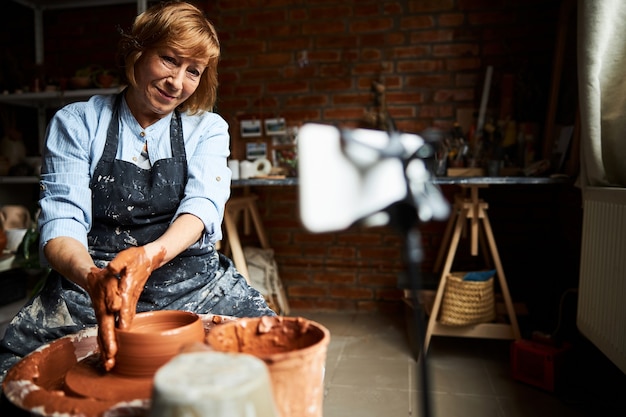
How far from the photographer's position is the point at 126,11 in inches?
135

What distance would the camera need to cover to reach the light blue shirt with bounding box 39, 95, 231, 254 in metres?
1.21

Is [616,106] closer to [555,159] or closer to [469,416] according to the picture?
[555,159]

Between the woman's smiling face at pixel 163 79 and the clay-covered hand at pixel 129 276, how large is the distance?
60 cm

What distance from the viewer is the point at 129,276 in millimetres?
830

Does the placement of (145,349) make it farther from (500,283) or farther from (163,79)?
(500,283)

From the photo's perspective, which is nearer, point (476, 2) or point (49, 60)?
point (476, 2)

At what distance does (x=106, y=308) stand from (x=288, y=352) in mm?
340

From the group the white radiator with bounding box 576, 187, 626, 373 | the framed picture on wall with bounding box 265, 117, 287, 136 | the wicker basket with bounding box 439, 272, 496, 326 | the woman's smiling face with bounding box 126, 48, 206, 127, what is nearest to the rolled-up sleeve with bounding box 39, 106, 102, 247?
the woman's smiling face with bounding box 126, 48, 206, 127

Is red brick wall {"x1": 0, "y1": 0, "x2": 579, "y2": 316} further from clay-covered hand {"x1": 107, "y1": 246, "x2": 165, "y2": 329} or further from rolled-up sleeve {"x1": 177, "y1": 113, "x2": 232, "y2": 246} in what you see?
clay-covered hand {"x1": 107, "y1": 246, "x2": 165, "y2": 329}

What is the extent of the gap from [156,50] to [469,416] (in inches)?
68.6

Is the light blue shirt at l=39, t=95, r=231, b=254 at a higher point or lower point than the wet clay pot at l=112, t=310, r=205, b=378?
higher

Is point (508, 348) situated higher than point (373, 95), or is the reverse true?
point (373, 95)

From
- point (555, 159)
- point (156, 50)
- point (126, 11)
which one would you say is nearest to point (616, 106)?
point (555, 159)

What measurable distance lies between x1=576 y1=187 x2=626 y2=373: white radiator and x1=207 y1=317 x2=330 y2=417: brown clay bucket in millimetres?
1285
